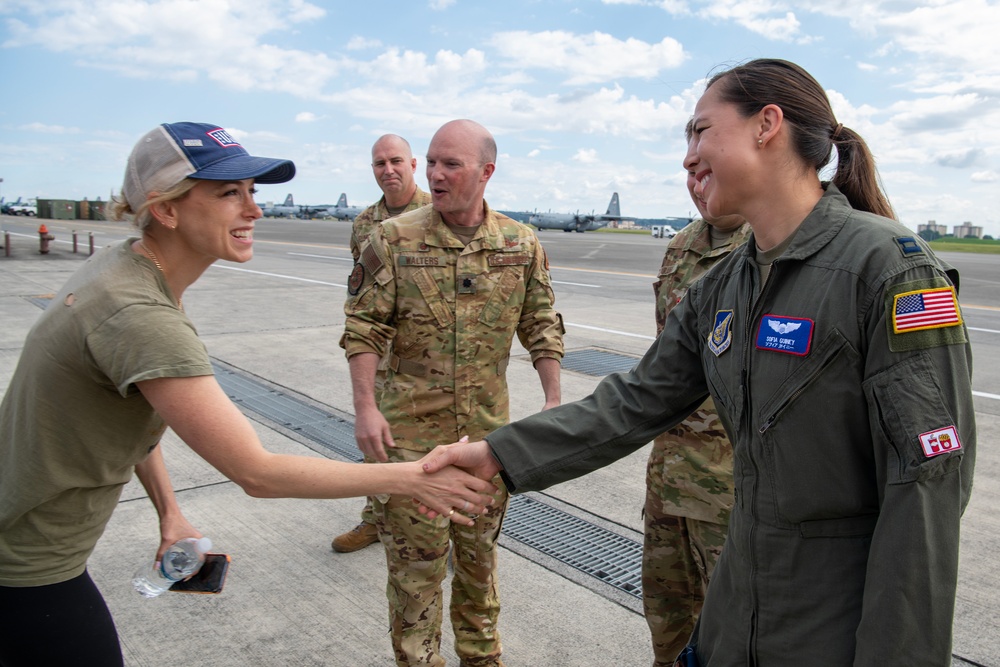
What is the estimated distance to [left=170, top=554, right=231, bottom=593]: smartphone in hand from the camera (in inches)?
86.8

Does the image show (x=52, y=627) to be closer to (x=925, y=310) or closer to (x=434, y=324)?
(x=434, y=324)

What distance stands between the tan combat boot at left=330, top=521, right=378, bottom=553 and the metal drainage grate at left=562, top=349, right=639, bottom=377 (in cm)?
423

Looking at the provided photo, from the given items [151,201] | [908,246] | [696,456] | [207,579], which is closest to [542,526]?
[696,456]

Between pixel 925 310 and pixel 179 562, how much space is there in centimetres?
199

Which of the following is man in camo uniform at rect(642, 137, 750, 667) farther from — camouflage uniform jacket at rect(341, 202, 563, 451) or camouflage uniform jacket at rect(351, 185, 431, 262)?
camouflage uniform jacket at rect(351, 185, 431, 262)

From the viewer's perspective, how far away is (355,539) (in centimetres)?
415

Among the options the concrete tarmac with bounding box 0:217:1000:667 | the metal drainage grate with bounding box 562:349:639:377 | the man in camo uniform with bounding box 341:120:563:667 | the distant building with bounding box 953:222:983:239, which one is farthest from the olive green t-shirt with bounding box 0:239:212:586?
the distant building with bounding box 953:222:983:239

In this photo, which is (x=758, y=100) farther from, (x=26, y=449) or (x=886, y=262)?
(x=26, y=449)

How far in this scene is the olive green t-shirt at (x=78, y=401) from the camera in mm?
1741

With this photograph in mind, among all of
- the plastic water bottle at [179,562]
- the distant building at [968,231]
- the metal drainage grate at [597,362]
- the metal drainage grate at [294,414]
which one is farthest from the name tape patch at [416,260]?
the distant building at [968,231]

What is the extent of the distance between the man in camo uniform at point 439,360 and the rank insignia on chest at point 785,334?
5.46 feet

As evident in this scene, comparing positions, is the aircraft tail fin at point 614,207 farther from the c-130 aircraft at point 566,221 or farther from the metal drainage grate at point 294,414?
the metal drainage grate at point 294,414

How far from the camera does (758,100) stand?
1.74 metres

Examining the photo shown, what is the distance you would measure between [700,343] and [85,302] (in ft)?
4.76
